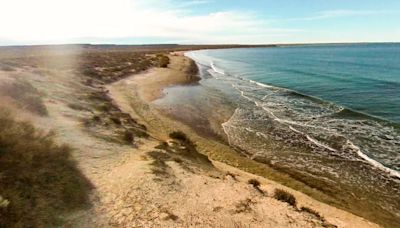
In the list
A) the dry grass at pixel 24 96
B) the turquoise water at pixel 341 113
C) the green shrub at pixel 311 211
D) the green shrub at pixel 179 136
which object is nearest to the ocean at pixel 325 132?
the turquoise water at pixel 341 113

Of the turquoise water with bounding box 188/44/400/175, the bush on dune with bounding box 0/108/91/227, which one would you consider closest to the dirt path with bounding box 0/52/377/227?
the bush on dune with bounding box 0/108/91/227

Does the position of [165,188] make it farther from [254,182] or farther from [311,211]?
[311,211]

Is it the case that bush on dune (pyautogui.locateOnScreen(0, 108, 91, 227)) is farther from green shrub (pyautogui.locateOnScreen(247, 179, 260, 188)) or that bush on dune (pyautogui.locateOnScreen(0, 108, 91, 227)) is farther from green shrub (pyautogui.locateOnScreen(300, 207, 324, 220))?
green shrub (pyautogui.locateOnScreen(300, 207, 324, 220))

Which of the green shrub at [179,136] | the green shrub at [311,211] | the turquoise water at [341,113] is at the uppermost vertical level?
the green shrub at [311,211]

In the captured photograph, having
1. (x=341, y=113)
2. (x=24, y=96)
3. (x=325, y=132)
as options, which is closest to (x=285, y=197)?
(x=325, y=132)

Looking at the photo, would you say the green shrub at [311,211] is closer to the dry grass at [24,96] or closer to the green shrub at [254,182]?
the green shrub at [254,182]

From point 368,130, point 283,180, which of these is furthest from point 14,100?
point 368,130

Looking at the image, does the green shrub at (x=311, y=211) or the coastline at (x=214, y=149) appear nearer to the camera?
the green shrub at (x=311, y=211)
